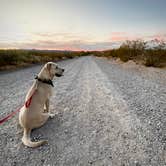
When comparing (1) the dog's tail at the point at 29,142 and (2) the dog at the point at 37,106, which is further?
(2) the dog at the point at 37,106

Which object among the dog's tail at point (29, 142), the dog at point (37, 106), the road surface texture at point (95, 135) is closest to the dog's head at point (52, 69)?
the dog at point (37, 106)

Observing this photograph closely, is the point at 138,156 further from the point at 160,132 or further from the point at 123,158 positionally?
the point at 160,132

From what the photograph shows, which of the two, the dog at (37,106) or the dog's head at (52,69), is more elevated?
the dog's head at (52,69)

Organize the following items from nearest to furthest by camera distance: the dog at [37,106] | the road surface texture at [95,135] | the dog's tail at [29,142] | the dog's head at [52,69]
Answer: the road surface texture at [95,135] < the dog's tail at [29,142] < the dog at [37,106] < the dog's head at [52,69]

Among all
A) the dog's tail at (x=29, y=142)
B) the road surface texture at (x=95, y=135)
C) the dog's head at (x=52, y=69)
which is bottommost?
the road surface texture at (x=95, y=135)

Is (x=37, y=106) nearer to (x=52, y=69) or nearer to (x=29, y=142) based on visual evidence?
(x=29, y=142)

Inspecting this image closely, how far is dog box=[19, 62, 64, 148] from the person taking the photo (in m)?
3.41

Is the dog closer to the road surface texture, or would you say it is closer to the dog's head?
the dog's head

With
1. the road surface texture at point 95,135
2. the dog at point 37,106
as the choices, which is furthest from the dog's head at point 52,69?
the road surface texture at point 95,135

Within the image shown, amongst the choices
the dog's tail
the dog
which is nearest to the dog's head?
the dog

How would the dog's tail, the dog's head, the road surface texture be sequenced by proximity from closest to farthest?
1. the road surface texture
2. the dog's tail
3. the dog's head

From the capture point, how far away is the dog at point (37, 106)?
3414mm

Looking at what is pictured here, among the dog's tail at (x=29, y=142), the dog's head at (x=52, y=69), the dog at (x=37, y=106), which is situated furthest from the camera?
the dog's head at (x=52, y=69)

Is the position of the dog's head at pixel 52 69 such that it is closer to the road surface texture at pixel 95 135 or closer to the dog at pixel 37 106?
the dog at pixel 37 106
